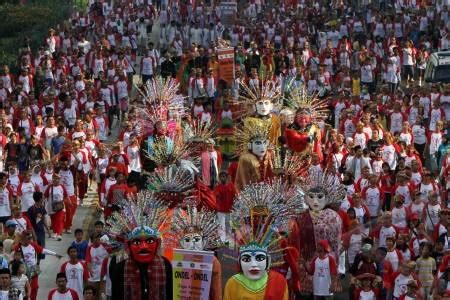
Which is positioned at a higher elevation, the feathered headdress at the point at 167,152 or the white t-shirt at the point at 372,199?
the feathered headdress at the point at 167,152

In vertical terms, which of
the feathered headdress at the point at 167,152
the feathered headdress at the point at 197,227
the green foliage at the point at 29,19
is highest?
the feathered headdress at the point at 197,227

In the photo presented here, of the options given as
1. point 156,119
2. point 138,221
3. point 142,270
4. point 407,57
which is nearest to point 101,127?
point 156,119

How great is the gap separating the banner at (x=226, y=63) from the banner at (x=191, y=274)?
15293 millimetres

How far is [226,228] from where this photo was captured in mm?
22781

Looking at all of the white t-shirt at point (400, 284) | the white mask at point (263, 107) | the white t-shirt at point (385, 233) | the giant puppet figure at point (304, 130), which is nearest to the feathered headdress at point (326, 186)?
the white t-shirt at point (385, 233)

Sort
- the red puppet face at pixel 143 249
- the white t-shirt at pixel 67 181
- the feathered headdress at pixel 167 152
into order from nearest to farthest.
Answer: the red puppet face at pixel 143 249 → the feathered headdress at pixel 167 152 → the white t-shirt at pixel 67 181

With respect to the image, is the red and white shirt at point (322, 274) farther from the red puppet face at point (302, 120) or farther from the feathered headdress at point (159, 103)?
the feathered headdress at point (159, 103)

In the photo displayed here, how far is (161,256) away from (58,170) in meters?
8.16

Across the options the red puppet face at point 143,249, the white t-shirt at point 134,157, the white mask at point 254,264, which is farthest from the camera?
the white t-shirt at point 134,157

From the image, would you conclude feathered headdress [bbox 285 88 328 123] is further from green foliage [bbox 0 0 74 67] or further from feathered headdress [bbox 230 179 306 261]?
green foliage [bbox 0 0 74 67]

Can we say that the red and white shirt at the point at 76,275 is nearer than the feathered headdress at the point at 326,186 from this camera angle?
Yes

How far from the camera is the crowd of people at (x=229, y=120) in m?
20.9

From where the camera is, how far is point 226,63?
32.5 m

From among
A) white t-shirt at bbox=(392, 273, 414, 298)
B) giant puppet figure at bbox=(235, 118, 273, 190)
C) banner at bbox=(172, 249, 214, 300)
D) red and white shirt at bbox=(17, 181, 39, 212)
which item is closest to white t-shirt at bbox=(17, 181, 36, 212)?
red and white shirt at bbox=(17, 181, 39, 212)
